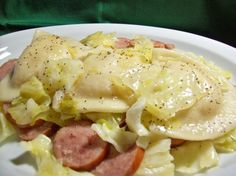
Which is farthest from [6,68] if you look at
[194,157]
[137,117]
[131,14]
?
[131,14]

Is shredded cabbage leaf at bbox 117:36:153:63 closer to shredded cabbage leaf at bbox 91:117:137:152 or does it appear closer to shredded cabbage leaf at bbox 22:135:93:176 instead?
shredded cabbage leaf at bbox 91:117:137:152

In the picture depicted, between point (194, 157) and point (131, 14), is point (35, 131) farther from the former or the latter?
point (131, 14)

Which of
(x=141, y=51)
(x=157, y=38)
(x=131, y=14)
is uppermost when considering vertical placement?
(x=141, y=51)

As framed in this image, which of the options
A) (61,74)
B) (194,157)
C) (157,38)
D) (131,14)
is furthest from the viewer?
(131,14)

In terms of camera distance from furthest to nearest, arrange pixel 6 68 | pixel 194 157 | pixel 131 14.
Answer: pixel 131 14, pixel 6 68, pixel 194 157

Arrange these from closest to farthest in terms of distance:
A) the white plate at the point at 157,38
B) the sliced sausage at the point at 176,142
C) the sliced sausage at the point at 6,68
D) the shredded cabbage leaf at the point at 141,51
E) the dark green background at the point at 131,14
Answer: the sliced sausage at the point at 176,142 → the shredded cabbage leaf at the point at 141,51 → the sliced sausage at the point at 6,68 → the white plate at the point at 157,38 → the dark green background at the point at 131,14

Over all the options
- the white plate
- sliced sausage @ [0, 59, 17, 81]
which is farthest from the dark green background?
sliced sausage @ [0, 59, 17, 81]

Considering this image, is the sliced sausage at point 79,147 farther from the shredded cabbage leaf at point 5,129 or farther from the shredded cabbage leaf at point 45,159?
the shredded cabbage leaf at point 5,129

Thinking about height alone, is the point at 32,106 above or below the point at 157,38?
above

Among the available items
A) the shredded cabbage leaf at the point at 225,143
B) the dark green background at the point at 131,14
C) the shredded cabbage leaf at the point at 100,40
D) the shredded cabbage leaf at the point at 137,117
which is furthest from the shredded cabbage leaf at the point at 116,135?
the dark green background at the point at 131,14
